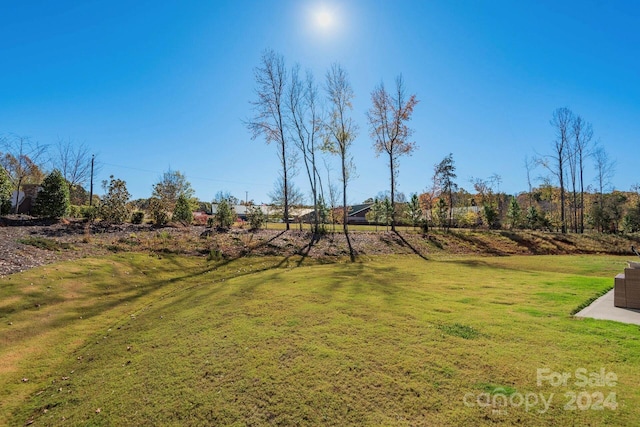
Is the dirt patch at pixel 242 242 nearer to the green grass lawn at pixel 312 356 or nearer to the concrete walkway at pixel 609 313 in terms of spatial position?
the green grass lawn at pixel 312 356

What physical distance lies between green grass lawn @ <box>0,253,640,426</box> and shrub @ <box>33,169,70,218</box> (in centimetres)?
982

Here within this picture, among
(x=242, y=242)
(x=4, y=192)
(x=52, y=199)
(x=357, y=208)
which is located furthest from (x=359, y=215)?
(x=4, y=192)

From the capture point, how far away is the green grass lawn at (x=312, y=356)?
302cm

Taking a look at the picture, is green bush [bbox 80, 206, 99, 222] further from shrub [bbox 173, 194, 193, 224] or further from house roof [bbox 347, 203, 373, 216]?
house roof [bbox 347, 203, 373, 216]

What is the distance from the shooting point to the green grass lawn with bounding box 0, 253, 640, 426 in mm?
3018

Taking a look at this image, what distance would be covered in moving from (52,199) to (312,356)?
58.4 feet

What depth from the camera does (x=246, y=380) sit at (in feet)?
11.9

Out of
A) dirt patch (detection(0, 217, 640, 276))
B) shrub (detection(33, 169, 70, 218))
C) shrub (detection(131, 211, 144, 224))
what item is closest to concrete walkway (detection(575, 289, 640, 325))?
dirt patch (detection(0, 217, 640, 276))

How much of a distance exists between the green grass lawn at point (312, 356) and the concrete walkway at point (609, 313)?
289 millimetres

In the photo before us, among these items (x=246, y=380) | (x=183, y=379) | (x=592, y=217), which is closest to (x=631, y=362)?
(x=246, y=380)

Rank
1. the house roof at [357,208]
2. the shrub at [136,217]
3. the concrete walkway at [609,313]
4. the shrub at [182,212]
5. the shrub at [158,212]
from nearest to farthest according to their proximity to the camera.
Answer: the concrete walkway at [609,313] → the shrub at [136,217] → the shrub at [158,212] → the shrub at [182,212] → the house roof at [357,208]

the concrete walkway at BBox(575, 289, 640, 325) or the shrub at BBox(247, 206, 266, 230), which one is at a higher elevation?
the shrub at BBox(247, 206, 266, 230)

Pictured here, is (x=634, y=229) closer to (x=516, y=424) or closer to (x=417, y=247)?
(x=417, y=247)

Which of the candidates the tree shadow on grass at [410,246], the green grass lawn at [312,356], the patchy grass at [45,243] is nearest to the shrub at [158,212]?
the patchy grass at [45,243]
